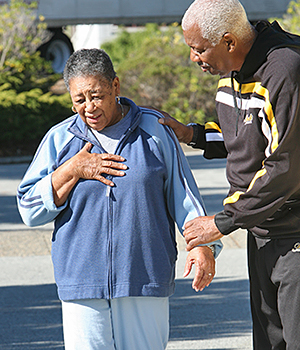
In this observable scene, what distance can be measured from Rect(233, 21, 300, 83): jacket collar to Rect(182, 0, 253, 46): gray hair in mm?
109

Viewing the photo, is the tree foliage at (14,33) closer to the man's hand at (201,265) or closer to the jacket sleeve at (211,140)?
the jacket sleeve at (211,140)

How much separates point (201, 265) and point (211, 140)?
2.57ft

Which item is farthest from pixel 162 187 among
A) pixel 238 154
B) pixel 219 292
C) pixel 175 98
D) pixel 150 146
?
pixel 175 98

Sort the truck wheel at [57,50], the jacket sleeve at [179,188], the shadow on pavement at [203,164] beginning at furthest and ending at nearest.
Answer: the truck wheel at [57,50], the shadow on pavement at [203,164], the jacket sleeve at [179,188]

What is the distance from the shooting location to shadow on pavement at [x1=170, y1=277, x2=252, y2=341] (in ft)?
15.1

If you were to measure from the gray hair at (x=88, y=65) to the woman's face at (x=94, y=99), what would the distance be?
20mm

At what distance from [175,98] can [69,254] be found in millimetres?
15452

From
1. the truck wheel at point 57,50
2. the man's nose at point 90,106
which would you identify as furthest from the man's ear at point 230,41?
the truck wheel at point 57,50

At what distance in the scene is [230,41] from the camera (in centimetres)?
254

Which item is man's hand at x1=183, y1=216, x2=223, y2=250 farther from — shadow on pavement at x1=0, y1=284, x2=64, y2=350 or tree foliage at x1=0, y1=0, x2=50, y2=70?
tree foliage at x1=0, y1=0, x2=50, y2=70

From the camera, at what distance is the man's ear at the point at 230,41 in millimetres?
2510

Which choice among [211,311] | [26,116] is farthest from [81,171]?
[26,116]

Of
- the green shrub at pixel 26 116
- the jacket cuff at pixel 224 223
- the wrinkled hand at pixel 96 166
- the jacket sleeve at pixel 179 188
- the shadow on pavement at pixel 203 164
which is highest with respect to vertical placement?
the wrinkled hand at pixel 96 166

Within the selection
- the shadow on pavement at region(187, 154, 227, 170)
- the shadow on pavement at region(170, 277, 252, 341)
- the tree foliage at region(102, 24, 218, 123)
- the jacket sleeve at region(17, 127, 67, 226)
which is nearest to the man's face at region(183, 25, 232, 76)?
the jacket sleeve at region(17, 127, 67, 226)
